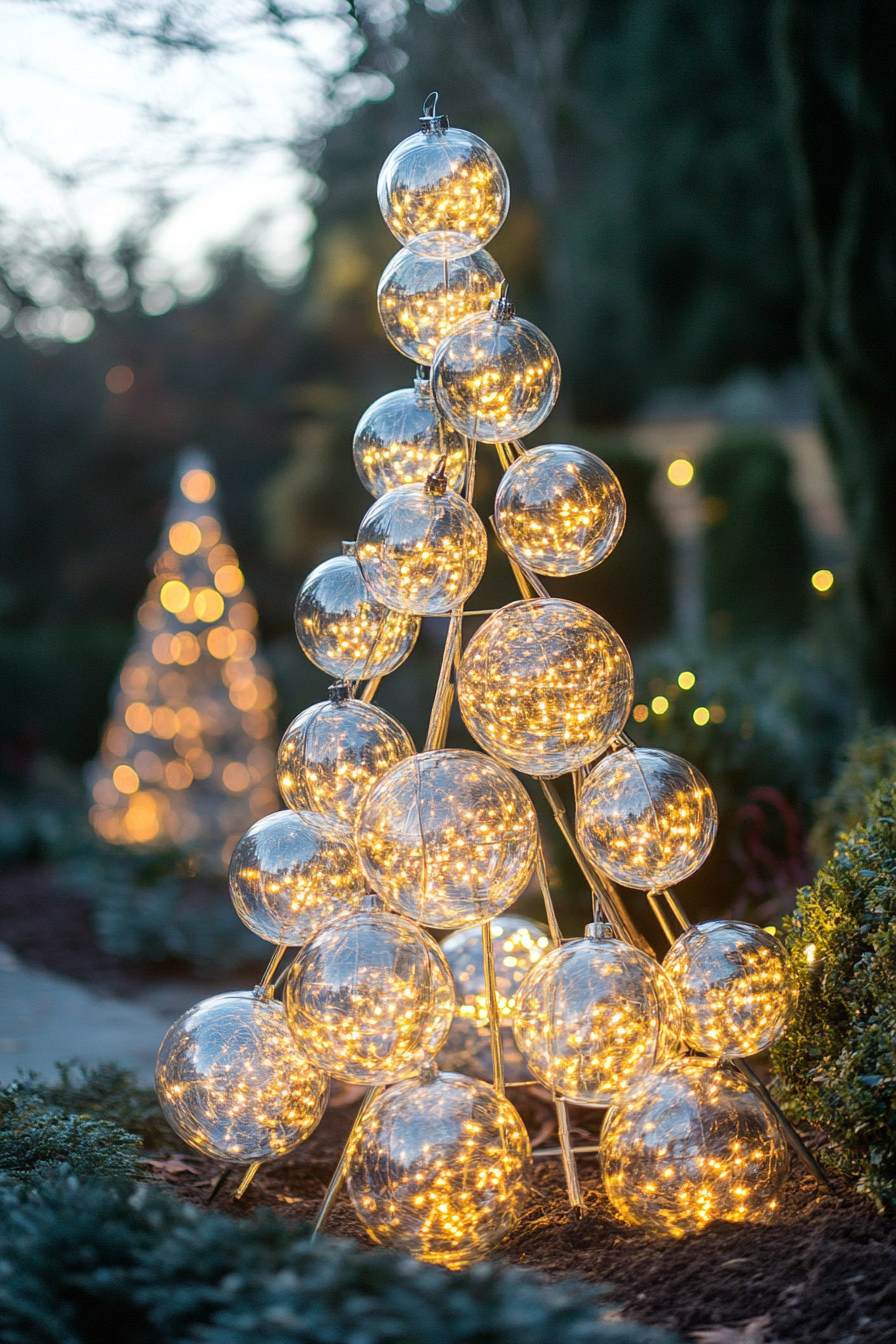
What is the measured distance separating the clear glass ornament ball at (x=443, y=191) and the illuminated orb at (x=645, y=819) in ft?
4.11

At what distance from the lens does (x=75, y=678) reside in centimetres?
1377

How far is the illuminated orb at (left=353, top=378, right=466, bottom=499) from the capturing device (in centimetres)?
276

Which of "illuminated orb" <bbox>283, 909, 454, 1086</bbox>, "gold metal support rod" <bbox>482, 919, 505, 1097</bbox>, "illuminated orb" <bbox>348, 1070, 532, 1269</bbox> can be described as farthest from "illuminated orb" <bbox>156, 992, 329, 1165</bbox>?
"gold metal support rod" <bbox>482, 919, 505, 1097</bbox>

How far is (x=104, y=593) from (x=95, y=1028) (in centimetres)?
1256

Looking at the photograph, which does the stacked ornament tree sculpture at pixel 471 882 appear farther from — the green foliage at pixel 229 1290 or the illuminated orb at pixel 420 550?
the green foliage at pixel 229 1290

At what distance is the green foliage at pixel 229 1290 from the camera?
1.62 meters

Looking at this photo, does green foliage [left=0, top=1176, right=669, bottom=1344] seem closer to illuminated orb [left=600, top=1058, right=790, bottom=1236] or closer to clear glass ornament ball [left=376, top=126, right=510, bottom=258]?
illuminated orb [left=600, top=1058, right=790, bottom=1236]

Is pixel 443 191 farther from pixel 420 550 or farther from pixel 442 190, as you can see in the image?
pixel 420 550

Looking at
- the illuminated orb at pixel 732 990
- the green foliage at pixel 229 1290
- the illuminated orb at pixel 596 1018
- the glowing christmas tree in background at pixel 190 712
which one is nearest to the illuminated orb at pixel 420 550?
the illuminated orb at pixel 596 1018

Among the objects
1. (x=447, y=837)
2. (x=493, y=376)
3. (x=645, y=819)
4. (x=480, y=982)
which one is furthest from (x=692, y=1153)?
(x=493, y=376)

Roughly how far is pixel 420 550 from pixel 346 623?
0.37 meters

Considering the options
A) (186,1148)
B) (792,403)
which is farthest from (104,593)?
(186,1148)

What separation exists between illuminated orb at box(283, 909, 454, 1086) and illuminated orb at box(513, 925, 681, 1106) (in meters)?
0.23

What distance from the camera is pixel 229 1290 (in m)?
1.74
